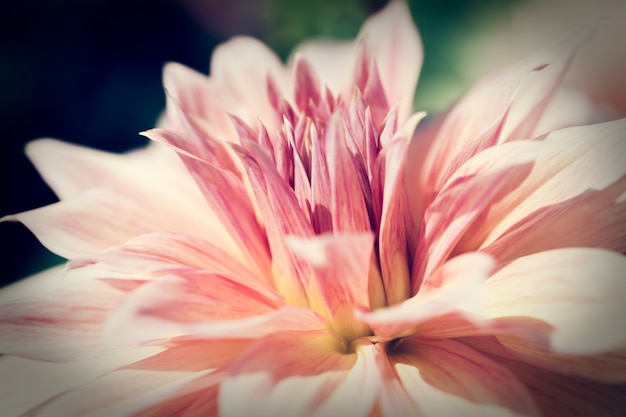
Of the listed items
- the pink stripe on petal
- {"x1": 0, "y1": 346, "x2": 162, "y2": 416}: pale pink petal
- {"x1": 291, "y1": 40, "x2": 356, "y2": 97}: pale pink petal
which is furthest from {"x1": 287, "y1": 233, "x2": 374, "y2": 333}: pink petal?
{"x1": 291, "y1": 40, "x2": 356, "y2": 97}: pale pink petal

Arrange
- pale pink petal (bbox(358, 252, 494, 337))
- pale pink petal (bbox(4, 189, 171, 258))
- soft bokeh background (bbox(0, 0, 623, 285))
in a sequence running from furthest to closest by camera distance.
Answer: soft bokeh background (bbox(0, 0, 623, 285)) < pale pink petal (bbox(4, 189, 171, 258)) < pale pink petal (bbox(358, 252, 494, 337))

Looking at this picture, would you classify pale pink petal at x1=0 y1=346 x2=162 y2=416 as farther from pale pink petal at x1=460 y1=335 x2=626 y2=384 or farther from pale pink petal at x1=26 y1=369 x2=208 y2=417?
pale pink petal at x1=460 y1=335 x2=626 y2=384

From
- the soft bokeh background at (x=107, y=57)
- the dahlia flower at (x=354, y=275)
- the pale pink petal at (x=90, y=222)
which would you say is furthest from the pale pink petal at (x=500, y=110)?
the pale pink petal at (x=90, y=222)

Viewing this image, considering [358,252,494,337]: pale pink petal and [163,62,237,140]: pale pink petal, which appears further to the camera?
[163,62,237,140]: pale pink petal

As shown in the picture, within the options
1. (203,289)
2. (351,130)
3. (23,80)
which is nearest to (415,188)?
(351,130)

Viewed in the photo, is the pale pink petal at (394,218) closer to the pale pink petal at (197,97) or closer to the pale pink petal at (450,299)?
the pale pink petal at (450,299)

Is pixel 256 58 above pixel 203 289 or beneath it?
above

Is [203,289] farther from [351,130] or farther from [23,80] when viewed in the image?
[23,80]
